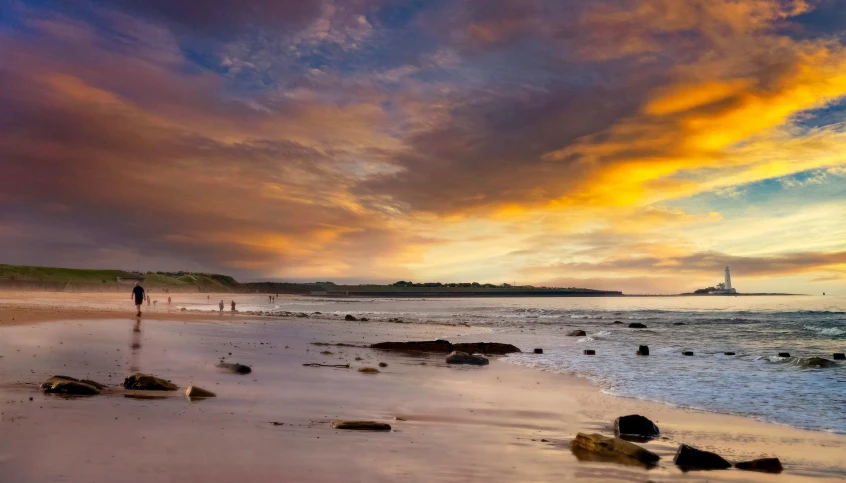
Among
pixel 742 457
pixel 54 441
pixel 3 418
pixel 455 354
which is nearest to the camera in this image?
pixel 54 441

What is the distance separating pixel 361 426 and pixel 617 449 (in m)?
4.38

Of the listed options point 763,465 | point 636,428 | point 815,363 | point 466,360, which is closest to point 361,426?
point 636,428

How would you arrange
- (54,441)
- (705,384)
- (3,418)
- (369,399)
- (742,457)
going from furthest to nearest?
1. (705,384)
2. (369,399)
3. (742,457)
4. (3,418)
5. (54,441)

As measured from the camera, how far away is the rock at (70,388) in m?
11.3

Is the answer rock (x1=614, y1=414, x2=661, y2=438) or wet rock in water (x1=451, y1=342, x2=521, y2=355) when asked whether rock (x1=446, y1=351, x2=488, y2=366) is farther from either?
rock (x1=614, y1=414, x2=661, y2=438)

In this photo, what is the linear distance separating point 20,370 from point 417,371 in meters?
11.7

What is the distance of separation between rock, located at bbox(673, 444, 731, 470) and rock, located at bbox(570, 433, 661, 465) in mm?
371

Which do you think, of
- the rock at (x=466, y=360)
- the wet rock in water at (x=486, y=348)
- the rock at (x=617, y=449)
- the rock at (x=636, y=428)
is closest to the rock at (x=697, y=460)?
Answer: the rock at (x=617, y=449)

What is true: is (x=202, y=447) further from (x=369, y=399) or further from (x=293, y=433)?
(x=369, y=399)

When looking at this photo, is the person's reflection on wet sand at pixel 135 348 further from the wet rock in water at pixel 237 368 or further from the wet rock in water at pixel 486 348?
the wet rock in water at pixel 486 348

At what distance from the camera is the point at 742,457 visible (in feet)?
31.5

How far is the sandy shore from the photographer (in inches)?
286

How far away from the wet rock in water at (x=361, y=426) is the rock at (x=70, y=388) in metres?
5.42

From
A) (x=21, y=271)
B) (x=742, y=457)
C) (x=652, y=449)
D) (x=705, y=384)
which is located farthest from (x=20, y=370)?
(x=21, y=271)
